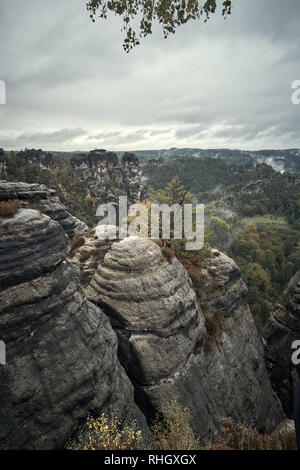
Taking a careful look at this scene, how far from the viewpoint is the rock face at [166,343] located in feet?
46.8

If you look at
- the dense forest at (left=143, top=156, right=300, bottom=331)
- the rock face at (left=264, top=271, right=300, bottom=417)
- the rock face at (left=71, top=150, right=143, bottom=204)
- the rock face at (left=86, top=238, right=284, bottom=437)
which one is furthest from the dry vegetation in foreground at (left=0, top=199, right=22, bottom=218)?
the rock face at (left=71, top=150, right=143, bottom=204)

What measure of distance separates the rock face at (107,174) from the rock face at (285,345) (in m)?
92.7

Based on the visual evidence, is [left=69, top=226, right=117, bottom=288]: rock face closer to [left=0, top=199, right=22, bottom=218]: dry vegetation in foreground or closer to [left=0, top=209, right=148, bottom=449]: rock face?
[left=0, top=209, right=148, bottom=449]: rock face

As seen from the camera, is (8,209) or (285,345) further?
(285,345)

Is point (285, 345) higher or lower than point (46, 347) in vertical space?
lower

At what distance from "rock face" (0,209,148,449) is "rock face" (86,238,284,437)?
2324mm

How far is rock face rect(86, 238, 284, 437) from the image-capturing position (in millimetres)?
14266

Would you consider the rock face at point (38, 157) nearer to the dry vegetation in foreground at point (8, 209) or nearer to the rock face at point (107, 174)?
the rock face at point (107, 174)

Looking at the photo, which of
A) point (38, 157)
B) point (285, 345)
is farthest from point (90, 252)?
point (38, 157)

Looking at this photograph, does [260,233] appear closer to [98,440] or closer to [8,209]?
[98,440]

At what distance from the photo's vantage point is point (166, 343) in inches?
583

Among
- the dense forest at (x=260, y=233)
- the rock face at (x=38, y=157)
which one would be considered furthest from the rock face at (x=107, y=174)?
the dense forest at (x=260, y=233)

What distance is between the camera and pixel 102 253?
61.5 feet

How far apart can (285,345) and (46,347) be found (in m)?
26.0
